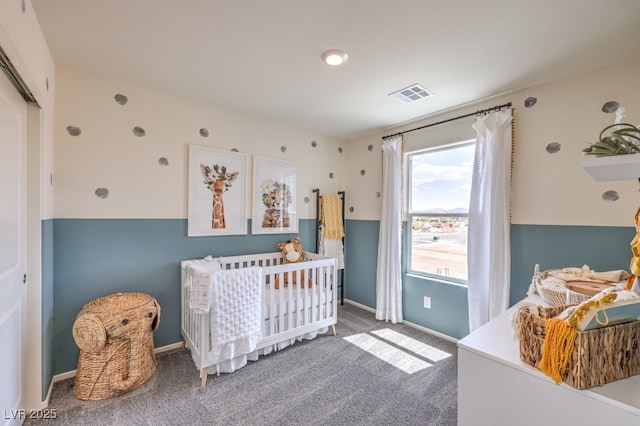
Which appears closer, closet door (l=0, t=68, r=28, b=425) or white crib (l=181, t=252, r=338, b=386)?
closet door (l=0, t=68, r=28, b=425)

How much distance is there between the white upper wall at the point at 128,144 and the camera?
6.90 ft

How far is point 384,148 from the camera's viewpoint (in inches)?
131

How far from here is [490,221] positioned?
2.37m

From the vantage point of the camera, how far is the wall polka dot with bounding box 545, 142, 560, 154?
212 cm

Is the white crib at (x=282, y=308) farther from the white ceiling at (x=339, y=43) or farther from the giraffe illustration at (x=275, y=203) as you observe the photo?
the white ceiling at (x=339, y=43)

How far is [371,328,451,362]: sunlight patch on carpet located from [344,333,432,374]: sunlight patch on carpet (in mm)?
104

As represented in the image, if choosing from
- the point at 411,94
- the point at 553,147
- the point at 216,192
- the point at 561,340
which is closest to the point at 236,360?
the point at 216,192

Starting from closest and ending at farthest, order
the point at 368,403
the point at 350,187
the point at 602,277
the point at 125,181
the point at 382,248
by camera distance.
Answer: the point at 602,277 → the point at 368,403 → the point at 125,181 → the point at 382,248 → the point at 350,187

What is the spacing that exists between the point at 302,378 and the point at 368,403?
1.75 ft

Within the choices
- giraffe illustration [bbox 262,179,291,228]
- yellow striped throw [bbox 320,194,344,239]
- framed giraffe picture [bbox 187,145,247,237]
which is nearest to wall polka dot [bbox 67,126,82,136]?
framed giraffe picture [bbox 187,145,247,237]

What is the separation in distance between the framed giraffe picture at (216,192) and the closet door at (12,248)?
1.16m

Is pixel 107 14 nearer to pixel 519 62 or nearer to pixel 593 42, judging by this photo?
pixel 519 62

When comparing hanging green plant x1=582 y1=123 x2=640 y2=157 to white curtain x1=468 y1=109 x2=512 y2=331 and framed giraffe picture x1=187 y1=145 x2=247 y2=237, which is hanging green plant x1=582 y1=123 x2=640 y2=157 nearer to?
white curtain x1=468 y1=109 x2=512 y2=331

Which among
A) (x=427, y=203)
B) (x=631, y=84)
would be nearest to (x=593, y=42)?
(x=631, y=84)
